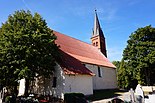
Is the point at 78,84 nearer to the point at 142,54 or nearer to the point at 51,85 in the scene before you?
the point at 51,85

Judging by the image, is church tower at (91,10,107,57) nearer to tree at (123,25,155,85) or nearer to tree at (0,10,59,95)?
tree at (123,25,155,85)

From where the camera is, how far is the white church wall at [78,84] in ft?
81.0

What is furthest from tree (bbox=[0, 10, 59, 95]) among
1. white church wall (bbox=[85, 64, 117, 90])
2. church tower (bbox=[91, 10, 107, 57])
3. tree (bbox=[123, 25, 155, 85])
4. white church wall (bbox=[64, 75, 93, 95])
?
church tower (bbox=[91, 10, 107, 57])

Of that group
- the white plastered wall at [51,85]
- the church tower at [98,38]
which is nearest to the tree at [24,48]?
the white plastered wall at [51,85]

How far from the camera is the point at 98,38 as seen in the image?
48812mm

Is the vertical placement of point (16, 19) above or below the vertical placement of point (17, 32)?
above

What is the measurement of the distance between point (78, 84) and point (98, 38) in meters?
24.7

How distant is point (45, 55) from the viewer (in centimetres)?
2256

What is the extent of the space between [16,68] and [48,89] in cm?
625

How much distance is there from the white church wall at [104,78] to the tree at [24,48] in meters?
11.8

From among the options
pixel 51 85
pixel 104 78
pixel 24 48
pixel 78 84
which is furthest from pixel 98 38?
pixel 24 48

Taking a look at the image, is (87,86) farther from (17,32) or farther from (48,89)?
(17,32)

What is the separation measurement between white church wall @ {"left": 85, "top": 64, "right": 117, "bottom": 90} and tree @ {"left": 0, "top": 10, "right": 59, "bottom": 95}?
11.8 m

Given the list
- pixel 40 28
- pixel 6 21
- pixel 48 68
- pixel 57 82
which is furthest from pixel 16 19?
pixel 57 82
